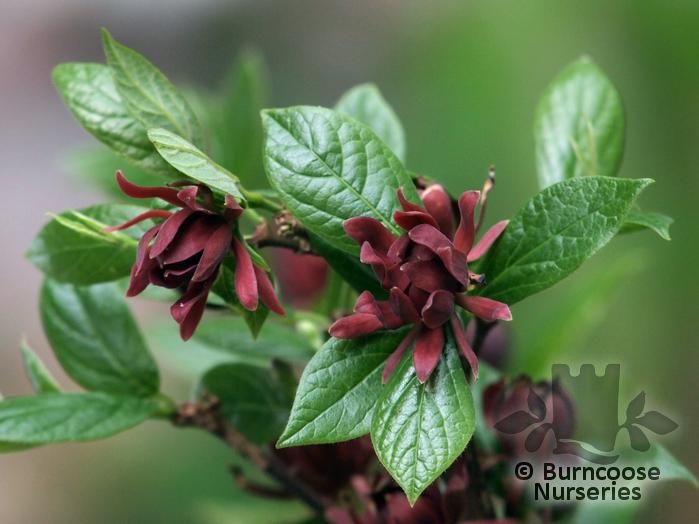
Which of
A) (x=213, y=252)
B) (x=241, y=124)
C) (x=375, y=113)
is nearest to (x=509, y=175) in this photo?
(x=241, y=124)

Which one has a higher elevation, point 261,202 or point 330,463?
point 261,202

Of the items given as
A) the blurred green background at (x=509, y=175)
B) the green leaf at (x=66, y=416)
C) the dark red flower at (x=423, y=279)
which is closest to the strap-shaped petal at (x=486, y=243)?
the dark red flower at (x=423, y=279)

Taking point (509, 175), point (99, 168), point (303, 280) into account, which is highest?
point (99, 168)

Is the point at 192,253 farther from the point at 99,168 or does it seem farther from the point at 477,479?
the point at 99,168

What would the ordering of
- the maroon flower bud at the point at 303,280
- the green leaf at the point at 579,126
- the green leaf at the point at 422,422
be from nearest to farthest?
the green leaf at the point at 422,422 → the green leaf at the point at 579,126 → the maroon flower bud at the point at 303,280

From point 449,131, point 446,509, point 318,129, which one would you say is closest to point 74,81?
point 318,129

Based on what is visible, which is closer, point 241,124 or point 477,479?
point 477,479

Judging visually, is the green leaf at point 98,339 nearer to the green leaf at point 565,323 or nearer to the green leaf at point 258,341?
the green leaf at point 258,341

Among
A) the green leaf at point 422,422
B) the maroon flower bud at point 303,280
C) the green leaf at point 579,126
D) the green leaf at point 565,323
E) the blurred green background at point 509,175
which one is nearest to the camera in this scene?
the green leaf at point 422,422
